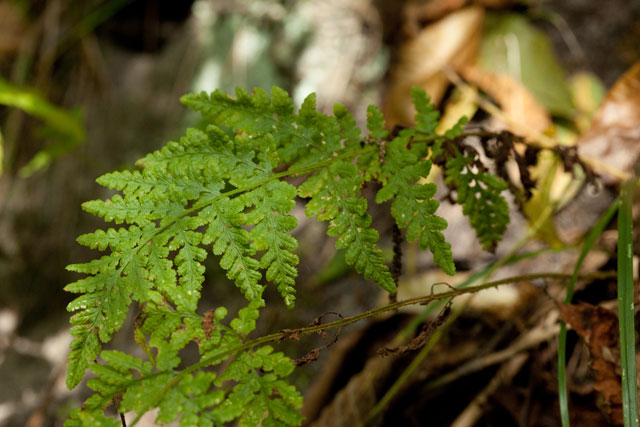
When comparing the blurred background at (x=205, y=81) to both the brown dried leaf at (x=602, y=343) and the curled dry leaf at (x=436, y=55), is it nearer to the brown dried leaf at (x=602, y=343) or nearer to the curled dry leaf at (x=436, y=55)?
the curled dry leaf at (x=436, y=55)

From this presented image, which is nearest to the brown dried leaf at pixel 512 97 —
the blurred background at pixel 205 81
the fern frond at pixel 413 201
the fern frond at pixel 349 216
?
the blurred background at pixel 205 81

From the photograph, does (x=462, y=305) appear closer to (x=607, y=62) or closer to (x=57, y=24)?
(x=607, y=62)

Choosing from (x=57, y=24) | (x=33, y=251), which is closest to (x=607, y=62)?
(x=57, y=24)

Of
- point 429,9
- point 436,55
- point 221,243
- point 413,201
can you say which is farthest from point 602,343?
point 429,9

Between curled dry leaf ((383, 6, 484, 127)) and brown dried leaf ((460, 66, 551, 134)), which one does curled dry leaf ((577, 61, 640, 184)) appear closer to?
brown dried leaf ((460, 66, 551, 134))

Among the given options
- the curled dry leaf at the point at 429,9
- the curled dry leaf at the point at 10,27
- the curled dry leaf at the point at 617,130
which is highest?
the curled dry leaf at the point at 10,27

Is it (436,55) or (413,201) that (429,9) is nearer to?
(436,55)

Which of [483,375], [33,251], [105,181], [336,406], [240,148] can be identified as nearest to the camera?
[105,181]
